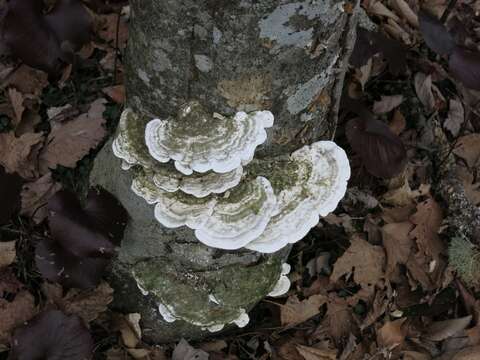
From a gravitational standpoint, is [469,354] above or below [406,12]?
below

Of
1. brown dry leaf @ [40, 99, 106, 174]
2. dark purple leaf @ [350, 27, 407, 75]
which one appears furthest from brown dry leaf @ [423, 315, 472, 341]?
brown dry leaf @ [40, 99, 106, 174]

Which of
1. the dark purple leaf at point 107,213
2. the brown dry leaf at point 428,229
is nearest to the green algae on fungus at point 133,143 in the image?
the dark purple leaf at point 107,213

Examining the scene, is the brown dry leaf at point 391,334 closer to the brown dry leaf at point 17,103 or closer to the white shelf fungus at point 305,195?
the white shelf fungus at point 305,195

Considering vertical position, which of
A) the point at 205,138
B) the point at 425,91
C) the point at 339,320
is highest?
the point at 205,138

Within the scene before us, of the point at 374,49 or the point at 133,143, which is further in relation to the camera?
the point at 374,49

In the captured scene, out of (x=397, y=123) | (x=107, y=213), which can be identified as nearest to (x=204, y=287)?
(x=107, y=213)

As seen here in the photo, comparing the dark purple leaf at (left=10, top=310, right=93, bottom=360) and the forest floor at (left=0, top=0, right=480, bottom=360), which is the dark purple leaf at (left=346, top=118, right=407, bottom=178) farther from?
the dark purple leaf at (left=10, top=310, right=93, bottom=360)

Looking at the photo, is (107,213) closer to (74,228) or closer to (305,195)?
(74,228)
